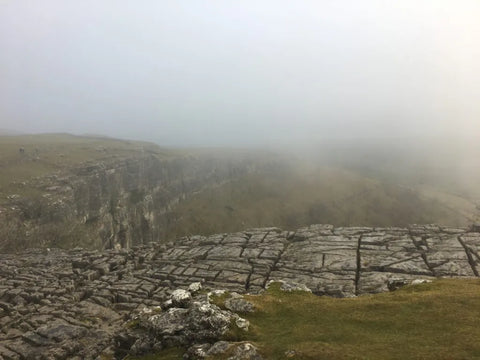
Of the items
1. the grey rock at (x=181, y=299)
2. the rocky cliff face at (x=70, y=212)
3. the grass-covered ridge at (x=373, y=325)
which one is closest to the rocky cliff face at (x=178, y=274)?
the grey rock at (x=181, y=299)

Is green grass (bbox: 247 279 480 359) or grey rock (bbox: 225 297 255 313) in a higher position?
green grass (bbox: 247 279 480 359)

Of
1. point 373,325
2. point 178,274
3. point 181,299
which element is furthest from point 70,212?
point 373,325

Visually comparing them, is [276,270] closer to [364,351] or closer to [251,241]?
[251,241]

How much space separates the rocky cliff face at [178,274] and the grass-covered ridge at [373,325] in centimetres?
541

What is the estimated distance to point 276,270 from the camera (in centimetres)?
6556

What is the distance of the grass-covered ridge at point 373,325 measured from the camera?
2348 centimetres

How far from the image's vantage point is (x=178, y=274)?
227 ft

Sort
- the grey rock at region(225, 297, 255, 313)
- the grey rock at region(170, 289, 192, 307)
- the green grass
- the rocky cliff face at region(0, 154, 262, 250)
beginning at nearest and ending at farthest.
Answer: the green grass
the grey rock at region(225, 297, 255, 313)
the grey rock at region(170, 289, 192, 307)
the rocky cliff face at region(0, 154, 262, 250)

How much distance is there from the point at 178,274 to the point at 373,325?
46755 mm

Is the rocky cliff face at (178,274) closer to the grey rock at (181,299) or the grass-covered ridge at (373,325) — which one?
the grey rock at (181,299)

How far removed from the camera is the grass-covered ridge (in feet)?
77.0

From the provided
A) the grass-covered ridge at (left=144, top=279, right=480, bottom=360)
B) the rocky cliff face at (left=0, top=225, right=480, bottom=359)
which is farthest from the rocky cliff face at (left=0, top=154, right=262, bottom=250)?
the grass-covered ridge at (left=144, top=279, right=480, bottom=360)

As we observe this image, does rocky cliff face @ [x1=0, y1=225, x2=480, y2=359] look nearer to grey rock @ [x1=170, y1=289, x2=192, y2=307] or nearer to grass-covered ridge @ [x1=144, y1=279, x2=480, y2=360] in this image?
grey rock @ [x1=170, y1=289, x2=192, y2=307]

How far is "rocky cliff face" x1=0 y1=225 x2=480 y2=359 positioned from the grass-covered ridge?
5.41 meters
